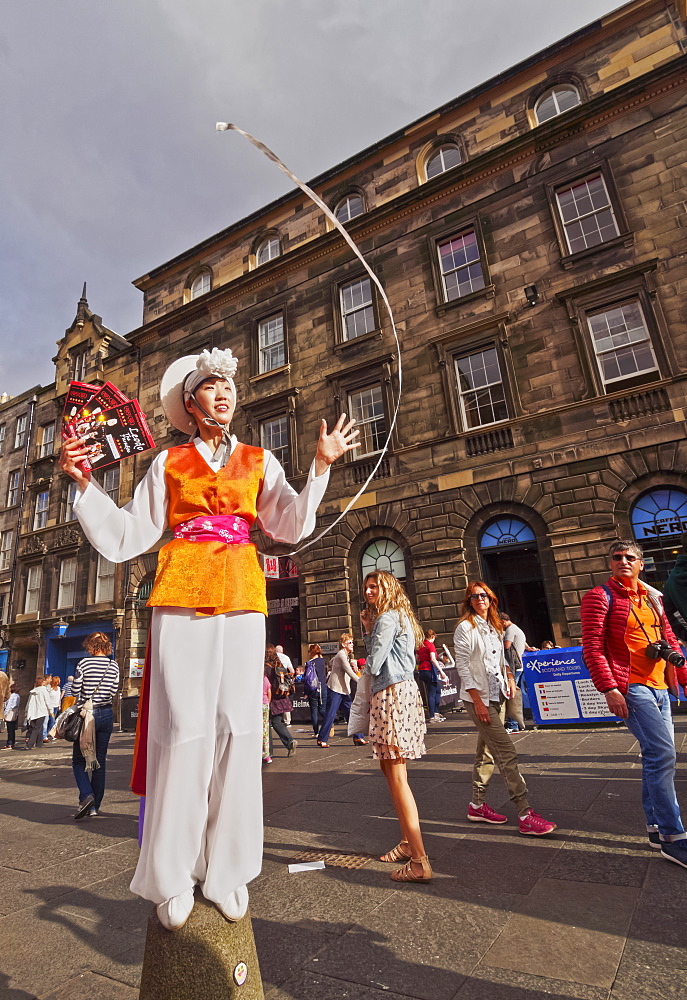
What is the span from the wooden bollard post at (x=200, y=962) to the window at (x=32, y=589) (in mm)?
25933

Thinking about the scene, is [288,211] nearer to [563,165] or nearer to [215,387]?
[563,165]

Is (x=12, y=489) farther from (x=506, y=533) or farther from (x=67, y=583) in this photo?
(x=506, y=533)

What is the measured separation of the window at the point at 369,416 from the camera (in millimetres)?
15430

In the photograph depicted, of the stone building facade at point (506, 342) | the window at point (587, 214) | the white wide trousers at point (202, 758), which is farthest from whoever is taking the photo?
the window at point (587, 214)

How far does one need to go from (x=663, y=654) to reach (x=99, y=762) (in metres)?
5.50

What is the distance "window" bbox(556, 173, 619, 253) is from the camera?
13305mm

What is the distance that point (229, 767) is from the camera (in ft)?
6.15

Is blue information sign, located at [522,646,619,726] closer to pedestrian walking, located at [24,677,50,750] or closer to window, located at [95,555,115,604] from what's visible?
pedestrian walking, located at [24,677,50,750]

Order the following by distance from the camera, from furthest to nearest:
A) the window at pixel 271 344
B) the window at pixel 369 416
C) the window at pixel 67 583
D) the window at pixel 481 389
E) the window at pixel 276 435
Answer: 1. the window at pixel 67 583
2. the window at pixel 271 344
3. the window at pixel 276 435
4. the window at pixel 369 416
5. the window at pixel 481 389

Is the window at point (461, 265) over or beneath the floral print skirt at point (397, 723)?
over

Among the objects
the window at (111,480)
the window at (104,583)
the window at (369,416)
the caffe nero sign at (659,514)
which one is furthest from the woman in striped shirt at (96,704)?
the window at (111,480)

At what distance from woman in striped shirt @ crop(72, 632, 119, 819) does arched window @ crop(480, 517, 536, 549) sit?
9.47 m

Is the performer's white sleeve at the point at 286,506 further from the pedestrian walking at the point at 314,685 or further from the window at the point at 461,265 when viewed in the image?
Result: the window at the point at 461,265

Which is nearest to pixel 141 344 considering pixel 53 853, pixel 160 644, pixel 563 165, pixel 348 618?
pixel 348 618
